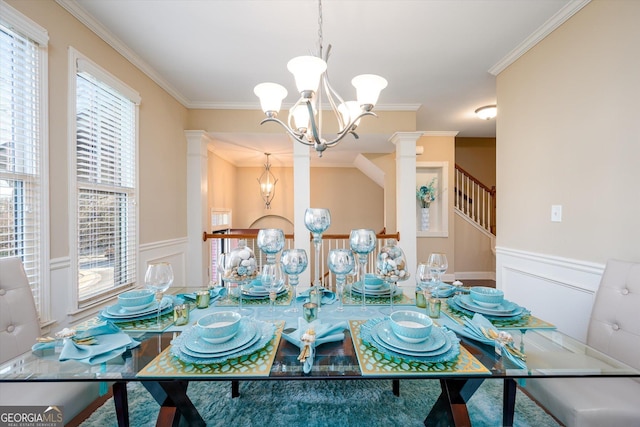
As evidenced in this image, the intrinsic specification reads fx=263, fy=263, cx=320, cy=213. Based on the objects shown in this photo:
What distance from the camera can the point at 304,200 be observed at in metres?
3.21

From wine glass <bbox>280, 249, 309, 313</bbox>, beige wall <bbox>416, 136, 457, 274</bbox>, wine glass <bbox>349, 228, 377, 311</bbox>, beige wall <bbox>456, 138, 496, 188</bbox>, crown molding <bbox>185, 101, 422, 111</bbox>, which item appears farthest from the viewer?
beige wall <bbox>456, 138, 496, 188</bbox>

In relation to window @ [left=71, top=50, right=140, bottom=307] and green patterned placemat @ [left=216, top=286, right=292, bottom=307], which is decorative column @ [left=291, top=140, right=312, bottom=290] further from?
green patterned placemat @ [left=216, top=286, right=292, bottom=307]

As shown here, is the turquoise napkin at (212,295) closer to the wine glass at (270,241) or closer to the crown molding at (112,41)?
the wine glass at (270,241)

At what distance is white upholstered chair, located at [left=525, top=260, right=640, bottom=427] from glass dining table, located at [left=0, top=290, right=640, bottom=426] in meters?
0.16

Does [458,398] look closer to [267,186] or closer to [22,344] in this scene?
[22,344]

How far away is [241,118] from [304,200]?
127 centimetres

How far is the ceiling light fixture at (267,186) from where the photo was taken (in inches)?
222

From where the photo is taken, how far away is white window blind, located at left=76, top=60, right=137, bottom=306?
5.94 feet

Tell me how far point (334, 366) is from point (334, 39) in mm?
2151

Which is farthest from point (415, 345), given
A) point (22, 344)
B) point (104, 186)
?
point (104, 186)

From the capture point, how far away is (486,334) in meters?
0.96

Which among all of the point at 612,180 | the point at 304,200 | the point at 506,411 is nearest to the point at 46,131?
the point at 304,200

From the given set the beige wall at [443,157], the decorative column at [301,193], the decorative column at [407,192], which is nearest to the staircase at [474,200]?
the beige wall at [443,157]

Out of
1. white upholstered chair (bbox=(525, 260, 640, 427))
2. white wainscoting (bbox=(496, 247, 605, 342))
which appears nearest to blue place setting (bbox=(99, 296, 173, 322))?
white upholstered chair (bbox=(525, 260, 640, 427))
